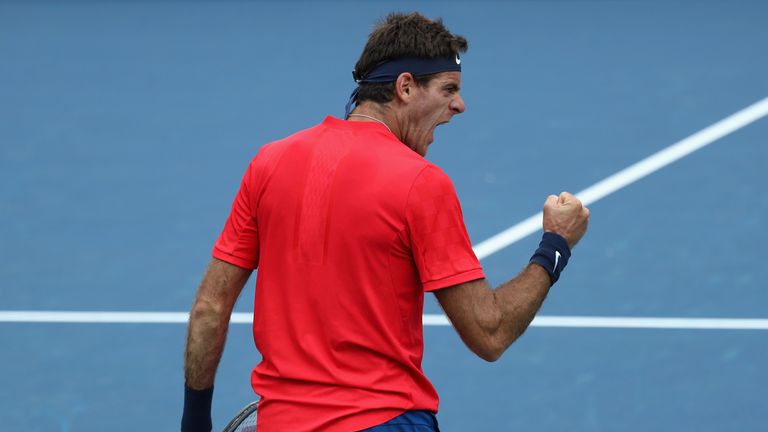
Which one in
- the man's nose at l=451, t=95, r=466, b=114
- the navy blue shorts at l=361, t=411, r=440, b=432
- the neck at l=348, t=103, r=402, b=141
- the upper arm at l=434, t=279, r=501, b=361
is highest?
the man's nose at l=451, t=95, r=466, b=114

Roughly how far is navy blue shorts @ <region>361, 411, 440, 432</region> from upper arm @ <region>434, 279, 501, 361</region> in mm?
240

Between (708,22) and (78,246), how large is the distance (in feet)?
17.5

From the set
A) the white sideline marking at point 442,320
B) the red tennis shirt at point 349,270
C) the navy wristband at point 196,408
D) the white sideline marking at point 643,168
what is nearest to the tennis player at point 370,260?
the red tennis shirt at point 349,270

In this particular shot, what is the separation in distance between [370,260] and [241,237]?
428 millimetres

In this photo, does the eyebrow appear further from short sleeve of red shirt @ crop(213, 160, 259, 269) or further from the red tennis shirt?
short sleeve of red shirt @ crop(213, 160, 259, 269)

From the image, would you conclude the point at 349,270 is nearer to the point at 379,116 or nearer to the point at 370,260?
the point at 370,260

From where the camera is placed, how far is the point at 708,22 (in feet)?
32.7

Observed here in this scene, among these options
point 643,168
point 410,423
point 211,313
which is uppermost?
point 643,168

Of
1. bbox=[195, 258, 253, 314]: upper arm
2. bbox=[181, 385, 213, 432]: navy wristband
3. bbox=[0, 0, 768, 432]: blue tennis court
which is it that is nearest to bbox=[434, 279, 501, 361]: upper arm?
bbox=[195, 258, 253, 314]: upper arm

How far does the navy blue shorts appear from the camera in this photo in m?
3.16

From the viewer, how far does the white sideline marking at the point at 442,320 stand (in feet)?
20.3

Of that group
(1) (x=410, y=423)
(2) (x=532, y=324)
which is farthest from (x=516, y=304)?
(2) (x=532, y=324)

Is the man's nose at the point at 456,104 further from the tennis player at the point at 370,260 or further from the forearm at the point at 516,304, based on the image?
the forearm at the point at 516,304

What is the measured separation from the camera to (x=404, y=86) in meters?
3.34
